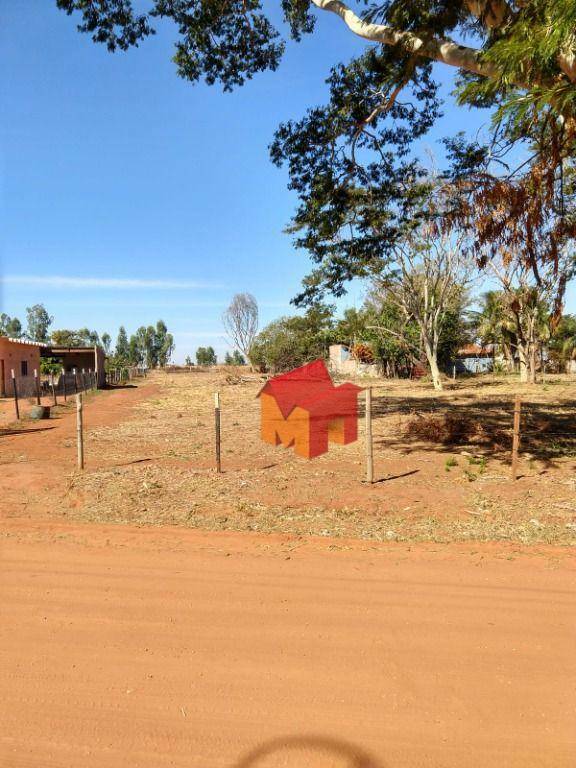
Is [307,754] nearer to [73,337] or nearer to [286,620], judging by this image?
[286,620]

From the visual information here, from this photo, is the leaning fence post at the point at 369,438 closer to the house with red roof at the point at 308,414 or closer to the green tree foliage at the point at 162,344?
the house with red roof at the point at 308,414

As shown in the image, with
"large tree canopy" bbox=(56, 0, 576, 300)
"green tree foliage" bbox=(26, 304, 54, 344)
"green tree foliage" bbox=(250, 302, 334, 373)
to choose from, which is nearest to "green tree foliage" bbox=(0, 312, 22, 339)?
"green tree foliage" bbox=(26, 304, 54, 344)

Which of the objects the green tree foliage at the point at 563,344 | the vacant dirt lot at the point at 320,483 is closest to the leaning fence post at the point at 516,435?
the vacant dirt lot at the point at 320,483

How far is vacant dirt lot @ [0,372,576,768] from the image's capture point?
2.36 m

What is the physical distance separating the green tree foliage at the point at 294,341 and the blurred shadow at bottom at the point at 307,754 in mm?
38858

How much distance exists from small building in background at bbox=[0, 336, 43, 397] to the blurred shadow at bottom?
24.5 metres

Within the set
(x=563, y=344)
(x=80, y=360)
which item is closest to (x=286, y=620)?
(x=563, y=344)

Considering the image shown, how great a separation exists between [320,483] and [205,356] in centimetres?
10053

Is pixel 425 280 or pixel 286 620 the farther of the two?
pixel 425 280

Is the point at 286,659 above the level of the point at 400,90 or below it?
below

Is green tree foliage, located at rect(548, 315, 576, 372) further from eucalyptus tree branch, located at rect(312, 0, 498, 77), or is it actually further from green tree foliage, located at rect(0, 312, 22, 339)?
green tree foliage, located at rect(0, 312, 22, 339)

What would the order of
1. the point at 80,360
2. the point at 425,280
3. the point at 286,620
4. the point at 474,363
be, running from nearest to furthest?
1. the point at 286,620
2. the point at 425,280
3. the point at 80,360
4. the point at 474,363

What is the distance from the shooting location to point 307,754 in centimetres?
225

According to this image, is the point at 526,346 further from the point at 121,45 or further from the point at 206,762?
the point at 206,762
